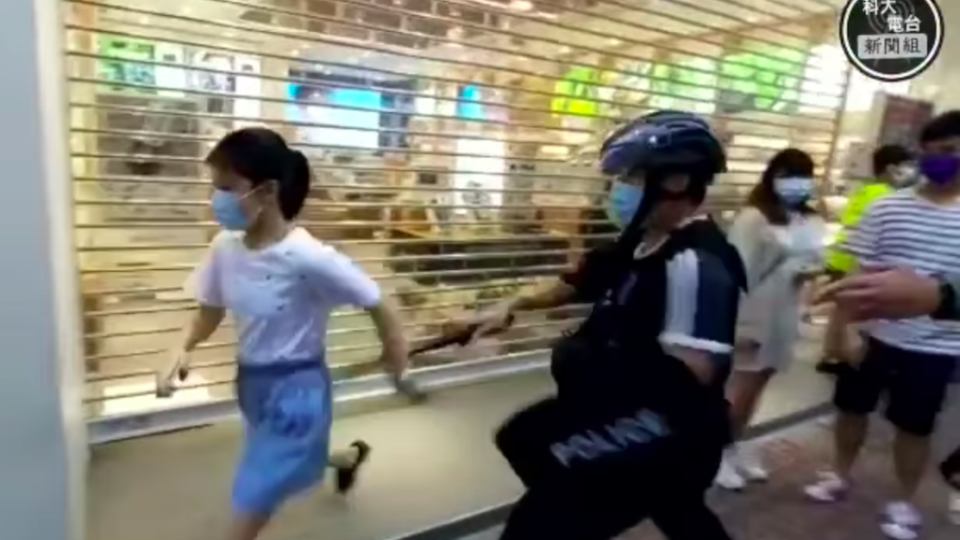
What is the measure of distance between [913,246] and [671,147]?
1.28m

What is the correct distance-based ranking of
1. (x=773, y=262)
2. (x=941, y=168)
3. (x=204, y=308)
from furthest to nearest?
(x=773, y=262), (x=941, y=168), (x=204, y=308)

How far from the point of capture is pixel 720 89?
Result: 18.4 ft

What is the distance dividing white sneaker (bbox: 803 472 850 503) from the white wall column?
2.67 m

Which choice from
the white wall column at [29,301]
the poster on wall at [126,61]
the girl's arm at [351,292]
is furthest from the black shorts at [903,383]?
Answer: the poster on wall at [126,61]

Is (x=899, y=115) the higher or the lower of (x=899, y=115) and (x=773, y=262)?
the higher

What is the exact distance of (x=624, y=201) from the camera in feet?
6.93

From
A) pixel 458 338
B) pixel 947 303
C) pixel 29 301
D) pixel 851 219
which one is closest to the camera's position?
pixel 29 301

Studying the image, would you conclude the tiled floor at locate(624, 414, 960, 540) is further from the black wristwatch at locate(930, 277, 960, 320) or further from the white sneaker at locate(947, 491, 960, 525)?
the black wristwatch at locate(930, 277, 960, 320)

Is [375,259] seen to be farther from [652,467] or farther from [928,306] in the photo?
[928,306]

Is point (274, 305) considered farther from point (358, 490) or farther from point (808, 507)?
point (808, 507)

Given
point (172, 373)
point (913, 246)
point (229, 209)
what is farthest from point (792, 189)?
point (172, 373)

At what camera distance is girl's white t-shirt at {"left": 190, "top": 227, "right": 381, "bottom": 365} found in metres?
2.17

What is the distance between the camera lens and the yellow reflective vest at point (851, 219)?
133 inches

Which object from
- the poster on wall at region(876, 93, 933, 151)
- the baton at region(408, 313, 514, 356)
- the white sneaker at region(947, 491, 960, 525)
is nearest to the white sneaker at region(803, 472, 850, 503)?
the white sneaker at region(947, 491, 960, 525)
